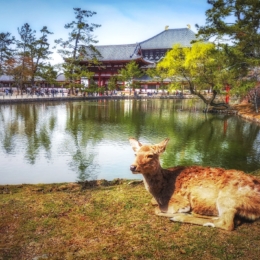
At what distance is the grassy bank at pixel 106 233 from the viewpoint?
11.2 ft

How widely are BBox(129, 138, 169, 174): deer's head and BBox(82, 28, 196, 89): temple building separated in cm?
4835

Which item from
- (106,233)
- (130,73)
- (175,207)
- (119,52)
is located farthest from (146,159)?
(119,52)

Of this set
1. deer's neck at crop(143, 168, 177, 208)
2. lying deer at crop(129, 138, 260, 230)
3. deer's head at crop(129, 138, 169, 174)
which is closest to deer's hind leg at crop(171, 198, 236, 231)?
lying deer at crop(129, 138, 260, 230)

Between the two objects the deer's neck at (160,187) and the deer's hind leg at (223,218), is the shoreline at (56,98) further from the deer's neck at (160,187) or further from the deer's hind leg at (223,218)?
the deer's hind leg at (223,218)

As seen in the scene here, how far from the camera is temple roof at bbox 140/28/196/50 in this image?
216ft

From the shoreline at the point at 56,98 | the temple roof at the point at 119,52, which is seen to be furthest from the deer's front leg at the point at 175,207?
the temple roof at the point at 119,52

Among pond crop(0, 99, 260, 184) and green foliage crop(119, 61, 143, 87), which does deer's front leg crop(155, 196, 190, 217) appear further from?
green foliage crop(119, 61, 143, 87)

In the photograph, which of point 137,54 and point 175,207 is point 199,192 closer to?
point 175,207

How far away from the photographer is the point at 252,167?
10.0 m

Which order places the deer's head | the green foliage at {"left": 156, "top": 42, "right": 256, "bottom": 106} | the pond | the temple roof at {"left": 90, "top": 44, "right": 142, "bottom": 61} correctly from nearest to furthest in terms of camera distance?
the deer's head, the pond, the green foliage at {"left": 156, "top": 42, "right": 256, "bottom": 106}, the temple roof at {"left": 90, "top": 44, "right": 142, "bottom": 61}

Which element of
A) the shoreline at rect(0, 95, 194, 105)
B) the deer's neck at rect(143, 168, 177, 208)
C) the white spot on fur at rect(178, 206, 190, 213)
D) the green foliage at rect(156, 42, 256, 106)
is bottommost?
the white spot on fur at rect(178, 206, 190, 213)

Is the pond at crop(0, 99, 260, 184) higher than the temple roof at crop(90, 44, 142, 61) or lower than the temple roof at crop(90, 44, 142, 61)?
lower

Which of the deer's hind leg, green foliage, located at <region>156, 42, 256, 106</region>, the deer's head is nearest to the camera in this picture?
the deer's hind leg

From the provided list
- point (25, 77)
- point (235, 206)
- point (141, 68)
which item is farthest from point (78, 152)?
point (141, 68)
